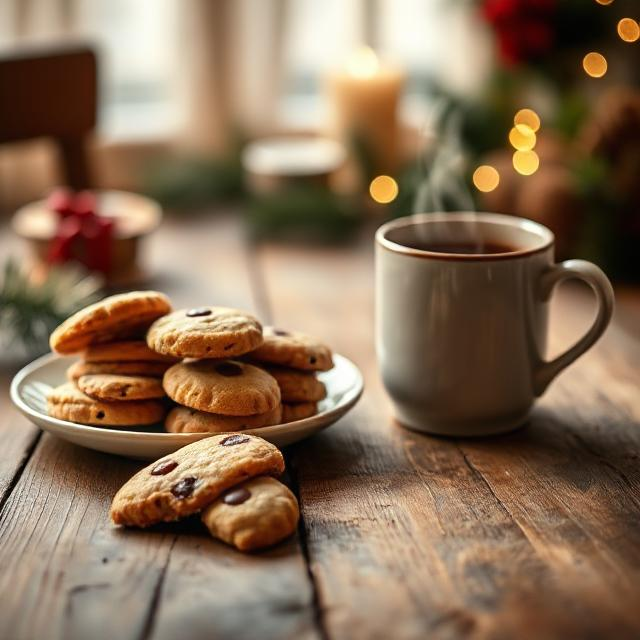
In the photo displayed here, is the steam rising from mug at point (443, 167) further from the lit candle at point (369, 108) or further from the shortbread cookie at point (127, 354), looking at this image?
the shortbread cookie at point (127, 354)

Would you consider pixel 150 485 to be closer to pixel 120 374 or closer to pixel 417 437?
pixel 120 374

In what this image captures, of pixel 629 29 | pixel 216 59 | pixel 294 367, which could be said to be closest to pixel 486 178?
pixel 629 29

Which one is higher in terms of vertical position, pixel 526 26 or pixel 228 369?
pixel 526 26

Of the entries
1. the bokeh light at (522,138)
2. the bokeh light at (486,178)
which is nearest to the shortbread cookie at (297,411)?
the bokeh light at (486,178)

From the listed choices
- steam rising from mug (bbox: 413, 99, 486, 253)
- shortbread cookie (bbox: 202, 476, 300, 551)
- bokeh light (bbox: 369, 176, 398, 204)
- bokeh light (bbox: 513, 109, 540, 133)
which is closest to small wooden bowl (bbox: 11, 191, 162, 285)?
steam rising from mug (bbox: 413, 99, 486, 253)

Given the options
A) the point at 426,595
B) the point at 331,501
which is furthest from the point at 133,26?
the point at 426,595

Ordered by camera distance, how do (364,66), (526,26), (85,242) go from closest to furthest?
(85,242)
(526,26)
(364,66)

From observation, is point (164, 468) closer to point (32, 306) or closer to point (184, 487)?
point (184, 487)
